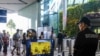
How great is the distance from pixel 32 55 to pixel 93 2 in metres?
15.3

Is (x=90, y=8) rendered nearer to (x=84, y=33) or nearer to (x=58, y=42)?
(x=58, y=42)

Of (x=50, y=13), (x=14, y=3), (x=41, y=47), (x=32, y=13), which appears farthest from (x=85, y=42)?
(x=32, y=13)

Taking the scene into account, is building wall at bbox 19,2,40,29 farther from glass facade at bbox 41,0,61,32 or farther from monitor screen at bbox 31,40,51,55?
monitor screen at bbox 31,40,51,55

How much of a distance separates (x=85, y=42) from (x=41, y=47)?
2241mm

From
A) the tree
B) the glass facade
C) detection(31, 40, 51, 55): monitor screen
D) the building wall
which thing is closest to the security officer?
detection(31, 40, 51, 55): monitor screen

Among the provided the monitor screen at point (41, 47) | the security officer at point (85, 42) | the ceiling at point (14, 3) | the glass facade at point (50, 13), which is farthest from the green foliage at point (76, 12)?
the security officer at point (85, 42)

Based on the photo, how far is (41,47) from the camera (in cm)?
694

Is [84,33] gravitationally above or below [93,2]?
below

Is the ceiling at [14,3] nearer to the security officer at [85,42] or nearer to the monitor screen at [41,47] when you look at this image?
the monitor screen at [41,47]

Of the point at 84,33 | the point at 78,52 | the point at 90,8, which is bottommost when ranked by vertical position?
the point at 78,52

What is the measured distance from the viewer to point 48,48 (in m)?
7.06

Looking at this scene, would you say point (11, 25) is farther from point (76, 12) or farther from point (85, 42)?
point (85, 42)

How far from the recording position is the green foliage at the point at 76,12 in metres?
21.7

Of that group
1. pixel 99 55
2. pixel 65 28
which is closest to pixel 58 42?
pixel 65 28
